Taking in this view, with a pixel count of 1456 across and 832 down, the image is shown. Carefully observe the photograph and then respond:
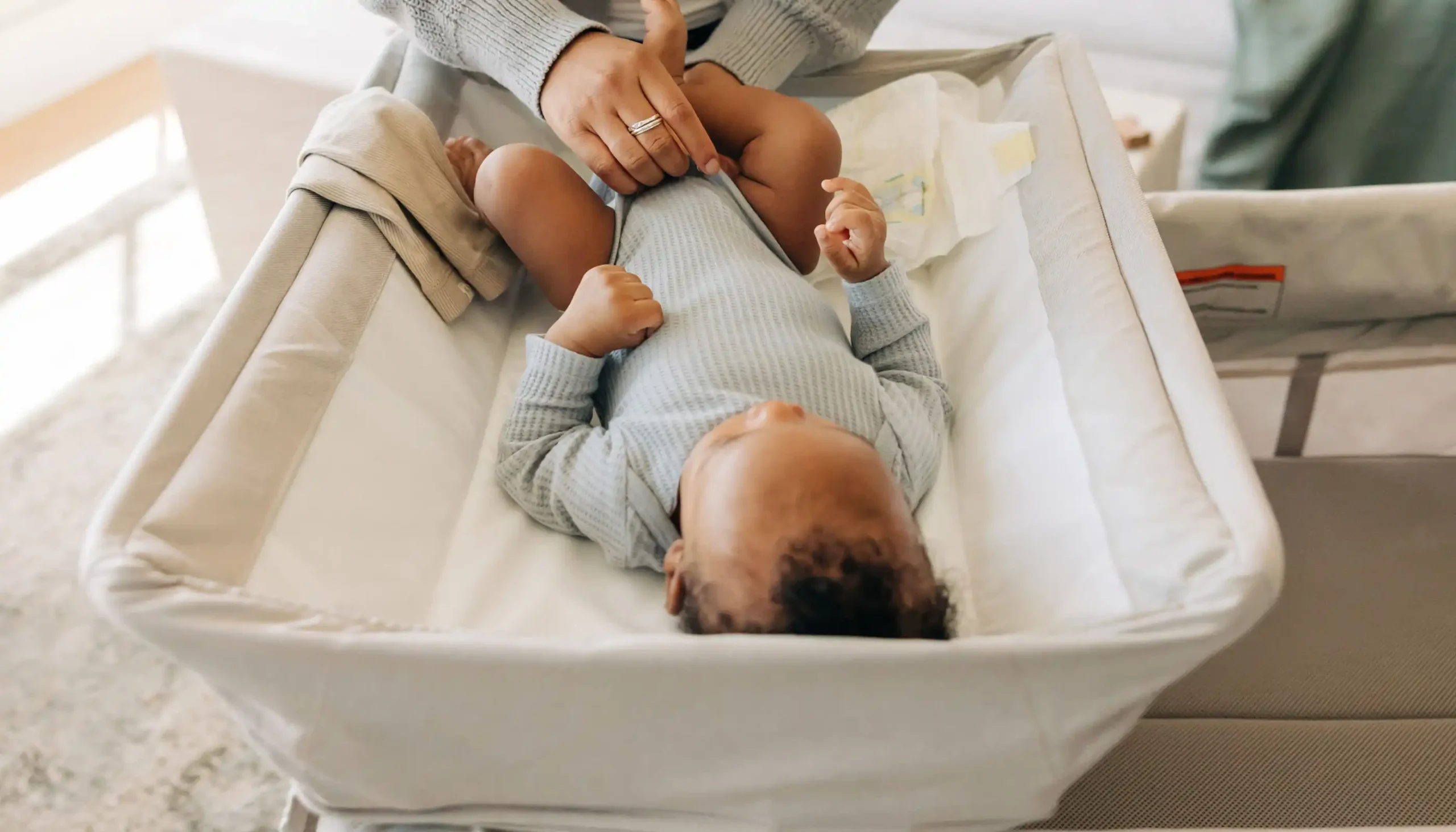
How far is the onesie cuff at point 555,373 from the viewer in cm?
87

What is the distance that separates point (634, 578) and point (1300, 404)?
0.66 metres

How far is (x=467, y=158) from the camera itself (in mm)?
1075

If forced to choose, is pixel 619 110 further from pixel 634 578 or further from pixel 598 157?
pixel 634 578

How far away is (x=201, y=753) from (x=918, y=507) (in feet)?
2.52

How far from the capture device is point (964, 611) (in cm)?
77

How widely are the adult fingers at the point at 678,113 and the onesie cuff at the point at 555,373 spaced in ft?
A: 0.71

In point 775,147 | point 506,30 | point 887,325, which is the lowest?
point 887,325

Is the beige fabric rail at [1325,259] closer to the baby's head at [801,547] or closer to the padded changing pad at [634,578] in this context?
the padded changing pad at [634,578]

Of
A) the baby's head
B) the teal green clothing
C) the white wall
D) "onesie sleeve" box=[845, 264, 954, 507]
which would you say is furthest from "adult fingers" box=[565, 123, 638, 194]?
the white wall

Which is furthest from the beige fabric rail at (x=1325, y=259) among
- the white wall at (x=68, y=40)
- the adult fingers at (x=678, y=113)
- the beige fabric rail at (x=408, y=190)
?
the white wall at (x=68, y=40)

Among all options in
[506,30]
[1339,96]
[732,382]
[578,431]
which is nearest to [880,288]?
[732,382]

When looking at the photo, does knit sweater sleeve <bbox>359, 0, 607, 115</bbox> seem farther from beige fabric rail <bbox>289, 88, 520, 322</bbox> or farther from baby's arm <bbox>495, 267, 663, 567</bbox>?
baby's arm <bbox>495, 267, 663, 567</bbox>

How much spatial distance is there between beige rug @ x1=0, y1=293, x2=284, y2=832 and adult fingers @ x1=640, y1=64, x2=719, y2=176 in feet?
2.10

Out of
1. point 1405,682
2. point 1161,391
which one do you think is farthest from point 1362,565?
point 1161,391
